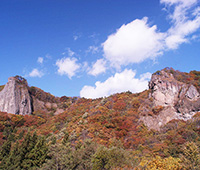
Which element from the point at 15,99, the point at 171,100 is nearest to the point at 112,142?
the point at 171,100

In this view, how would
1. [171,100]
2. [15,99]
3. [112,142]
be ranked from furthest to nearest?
[15,99] → [171,100] → [112,142]

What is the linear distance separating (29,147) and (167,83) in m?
46.1

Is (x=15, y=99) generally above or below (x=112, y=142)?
above

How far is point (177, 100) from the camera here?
5250 centimetres

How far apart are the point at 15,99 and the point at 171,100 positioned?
82786 mm

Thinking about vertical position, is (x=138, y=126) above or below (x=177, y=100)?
below

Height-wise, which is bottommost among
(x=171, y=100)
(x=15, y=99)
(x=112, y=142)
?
(x=112, y=142)

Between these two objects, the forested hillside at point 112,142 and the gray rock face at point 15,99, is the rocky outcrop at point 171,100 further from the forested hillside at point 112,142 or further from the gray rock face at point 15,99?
the gray rock face at point 15,99

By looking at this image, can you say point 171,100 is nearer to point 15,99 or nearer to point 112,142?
point 112,142

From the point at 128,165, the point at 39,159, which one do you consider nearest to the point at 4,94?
the point at 39,159

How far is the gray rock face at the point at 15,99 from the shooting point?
9031cm

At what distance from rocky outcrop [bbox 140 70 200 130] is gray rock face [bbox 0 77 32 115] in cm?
7160

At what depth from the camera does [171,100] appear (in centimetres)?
5325

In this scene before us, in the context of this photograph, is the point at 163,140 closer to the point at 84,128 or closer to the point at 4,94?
the point at 84,128
